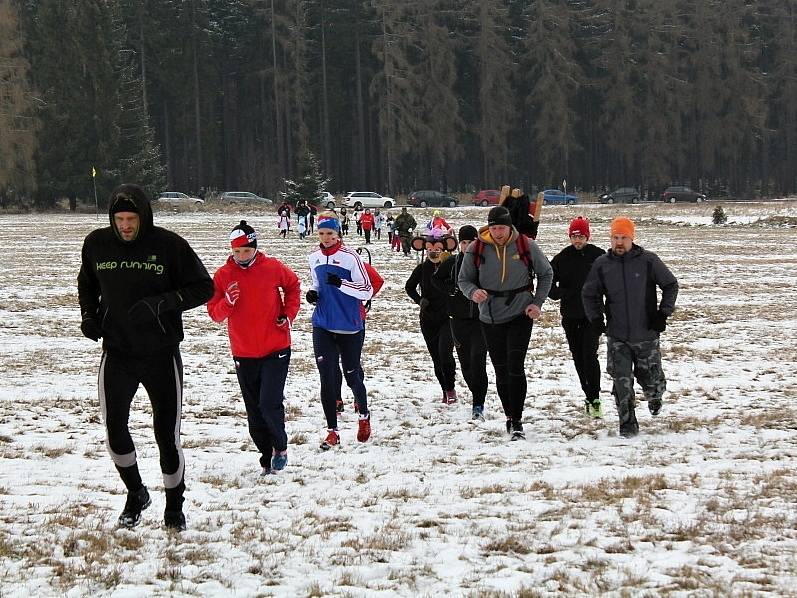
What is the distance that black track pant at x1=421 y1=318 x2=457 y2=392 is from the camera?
9523 mm

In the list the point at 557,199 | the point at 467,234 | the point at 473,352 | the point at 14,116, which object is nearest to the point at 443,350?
the point at 473,352

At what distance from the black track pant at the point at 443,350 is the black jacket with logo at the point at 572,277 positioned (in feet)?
4.01

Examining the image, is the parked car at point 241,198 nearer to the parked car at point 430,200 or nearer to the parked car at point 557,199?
the parked car at point 430,200

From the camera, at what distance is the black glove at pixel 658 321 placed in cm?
769

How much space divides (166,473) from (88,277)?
47.2 inches

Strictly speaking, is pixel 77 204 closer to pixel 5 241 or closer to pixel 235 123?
pixel 235 123

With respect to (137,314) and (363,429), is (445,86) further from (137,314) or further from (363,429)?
(137,314)

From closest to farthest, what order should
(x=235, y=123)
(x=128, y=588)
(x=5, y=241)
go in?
(x=128, y=588), (x=5, y=241), (x=235, y=123)

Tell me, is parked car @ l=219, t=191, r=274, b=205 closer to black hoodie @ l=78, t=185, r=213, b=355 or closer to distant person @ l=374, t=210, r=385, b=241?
distant person @ l=374, t=210, r=385, b=241

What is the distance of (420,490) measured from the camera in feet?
20.8

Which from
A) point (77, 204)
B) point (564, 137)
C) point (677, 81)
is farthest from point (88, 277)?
point (677, 81)

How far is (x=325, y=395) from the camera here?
7.80 meters

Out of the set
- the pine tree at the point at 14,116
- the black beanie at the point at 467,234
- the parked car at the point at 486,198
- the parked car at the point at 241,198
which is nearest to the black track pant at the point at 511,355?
the black beanie at the point at 467,234

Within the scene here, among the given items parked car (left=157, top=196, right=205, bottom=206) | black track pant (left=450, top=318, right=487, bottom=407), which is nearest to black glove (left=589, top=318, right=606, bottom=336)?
black track pant (left=450, top=318, right=487, bottom=407)
